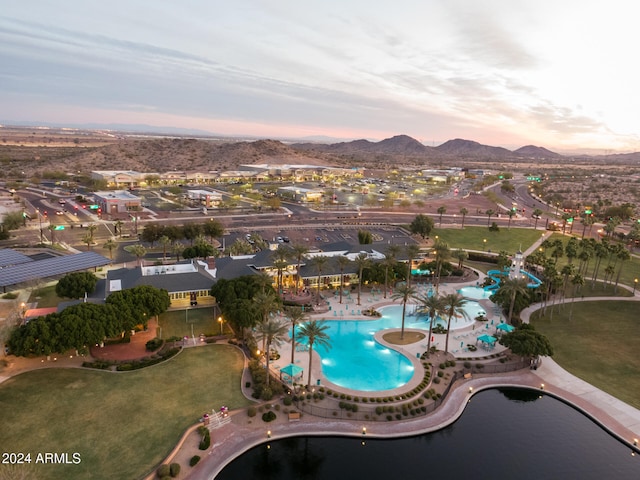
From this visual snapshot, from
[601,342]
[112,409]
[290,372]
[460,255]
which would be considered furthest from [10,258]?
[601,342]

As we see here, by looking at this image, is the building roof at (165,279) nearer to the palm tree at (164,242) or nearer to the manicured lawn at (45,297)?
the manicured lawn at (45,297)

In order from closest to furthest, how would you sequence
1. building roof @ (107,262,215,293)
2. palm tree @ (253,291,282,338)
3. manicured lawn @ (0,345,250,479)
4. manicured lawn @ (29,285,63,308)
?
manicured lawn @ (0,345,250,479), palm tree @ (253,291,282,338), building roof @ (107,262,215,293), manicured lawn @ (29,285,63,308)

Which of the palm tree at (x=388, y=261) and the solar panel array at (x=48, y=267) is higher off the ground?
the palm tree at (x=388, y=261)

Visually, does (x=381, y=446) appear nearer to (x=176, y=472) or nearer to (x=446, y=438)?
(x=446, y=438)

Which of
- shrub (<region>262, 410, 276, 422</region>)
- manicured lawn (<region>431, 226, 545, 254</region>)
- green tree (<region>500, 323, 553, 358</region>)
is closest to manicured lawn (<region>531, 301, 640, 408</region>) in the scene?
green tree (<region>500, 323, 553, 358</region>)

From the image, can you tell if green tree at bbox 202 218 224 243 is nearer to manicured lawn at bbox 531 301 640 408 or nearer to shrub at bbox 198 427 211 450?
shrub at bbox 198 427 211 450

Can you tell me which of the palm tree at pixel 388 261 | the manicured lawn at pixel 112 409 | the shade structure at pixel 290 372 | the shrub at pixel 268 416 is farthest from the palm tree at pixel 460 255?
the shrub at pixel 268 416

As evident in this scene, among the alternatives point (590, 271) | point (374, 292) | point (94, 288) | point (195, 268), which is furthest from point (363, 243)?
point (94, 288)
